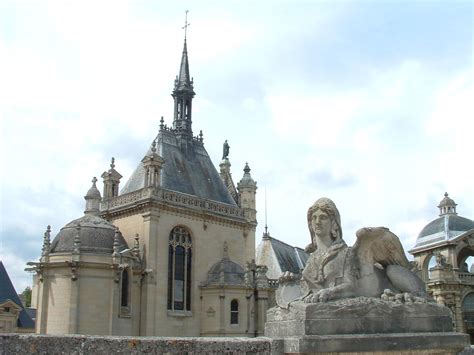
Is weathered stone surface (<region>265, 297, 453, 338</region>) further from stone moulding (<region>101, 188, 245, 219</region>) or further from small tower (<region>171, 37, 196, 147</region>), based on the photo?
small tower (<region>171, 37, 196, 147</region>)

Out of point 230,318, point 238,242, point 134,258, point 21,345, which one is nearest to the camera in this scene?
point 21,345

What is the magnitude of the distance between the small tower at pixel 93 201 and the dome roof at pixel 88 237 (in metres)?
4.71

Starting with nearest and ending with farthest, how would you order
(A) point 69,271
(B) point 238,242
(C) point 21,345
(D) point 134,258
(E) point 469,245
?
(C) point 21,345 < (A) point 69,271 < (D) point 134,258 < (B) point 238,242 < (E) point 469,245

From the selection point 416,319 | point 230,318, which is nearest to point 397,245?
point 416,319

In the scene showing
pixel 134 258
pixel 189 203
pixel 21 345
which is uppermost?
pixel 189 203

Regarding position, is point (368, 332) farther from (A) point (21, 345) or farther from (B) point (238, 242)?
(B) point (238, 242)

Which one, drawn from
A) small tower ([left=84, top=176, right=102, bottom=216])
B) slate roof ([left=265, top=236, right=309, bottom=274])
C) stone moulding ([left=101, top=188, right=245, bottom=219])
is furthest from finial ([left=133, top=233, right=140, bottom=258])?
slate roof ([left=265, top=236, right=309, bottom=274])

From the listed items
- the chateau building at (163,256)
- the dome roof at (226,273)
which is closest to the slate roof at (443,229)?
the chateau building at (163,256)

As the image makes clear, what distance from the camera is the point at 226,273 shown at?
4003 cm

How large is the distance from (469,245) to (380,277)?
4212 centimetres

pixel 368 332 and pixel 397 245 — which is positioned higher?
pixel 397 245

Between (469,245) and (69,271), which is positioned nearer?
(69,271)

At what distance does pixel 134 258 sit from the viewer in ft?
118

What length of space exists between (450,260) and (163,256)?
80.4 ft
